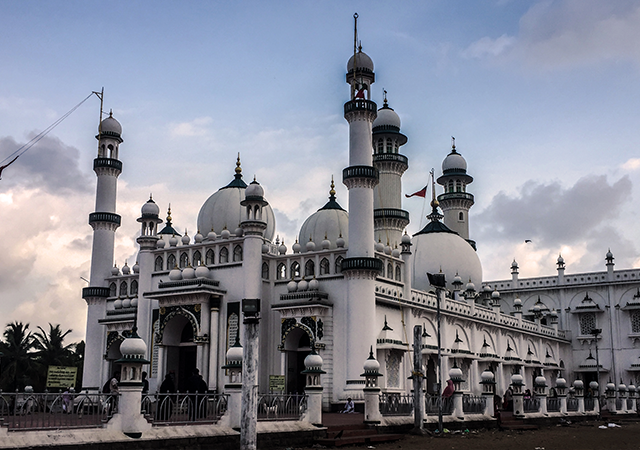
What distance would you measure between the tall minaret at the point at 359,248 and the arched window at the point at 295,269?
2640 millimetres

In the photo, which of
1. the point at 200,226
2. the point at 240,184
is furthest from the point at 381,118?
the point at 200,226

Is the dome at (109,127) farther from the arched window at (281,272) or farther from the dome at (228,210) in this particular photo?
the arched window at (281,272)

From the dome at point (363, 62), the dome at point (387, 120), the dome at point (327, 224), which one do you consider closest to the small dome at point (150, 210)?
the dome at point (327, 224)

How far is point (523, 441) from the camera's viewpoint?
70.6 ft

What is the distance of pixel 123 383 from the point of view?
15422mm

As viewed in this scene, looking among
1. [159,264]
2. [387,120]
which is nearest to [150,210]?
[159,264]

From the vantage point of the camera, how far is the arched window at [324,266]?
29.1m

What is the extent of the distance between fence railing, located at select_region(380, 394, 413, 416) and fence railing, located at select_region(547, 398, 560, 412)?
11.5 metres

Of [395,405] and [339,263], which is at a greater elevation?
[339,263]

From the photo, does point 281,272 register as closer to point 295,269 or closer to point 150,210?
point 295,269

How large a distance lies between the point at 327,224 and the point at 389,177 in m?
5.62

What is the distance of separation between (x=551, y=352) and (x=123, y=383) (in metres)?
38.0

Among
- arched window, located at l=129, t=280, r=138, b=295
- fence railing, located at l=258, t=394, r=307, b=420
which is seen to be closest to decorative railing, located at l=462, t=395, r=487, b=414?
fence railing, located at l=258, t=394, r=307, b=420

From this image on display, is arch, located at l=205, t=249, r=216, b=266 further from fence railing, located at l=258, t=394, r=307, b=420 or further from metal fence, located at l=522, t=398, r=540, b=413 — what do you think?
metal fence, located at l=522, t=398, r=540, b=413
